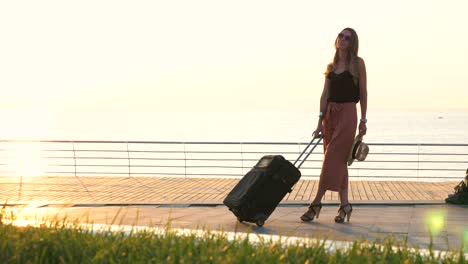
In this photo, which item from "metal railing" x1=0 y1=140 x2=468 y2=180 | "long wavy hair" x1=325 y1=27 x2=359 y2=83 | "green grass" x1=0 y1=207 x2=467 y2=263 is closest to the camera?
"green grass" x1=0 y1=207 x2=467 y2=263

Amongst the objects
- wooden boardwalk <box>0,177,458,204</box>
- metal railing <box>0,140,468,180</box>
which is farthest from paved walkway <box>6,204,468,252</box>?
metal railing <box>0,140,468,180</box>

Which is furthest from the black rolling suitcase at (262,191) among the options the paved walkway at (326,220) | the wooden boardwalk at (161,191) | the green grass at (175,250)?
the green grass at (175,250)

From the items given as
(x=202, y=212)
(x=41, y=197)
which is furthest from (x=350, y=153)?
(x=41, y=197)

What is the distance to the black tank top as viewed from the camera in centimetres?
844

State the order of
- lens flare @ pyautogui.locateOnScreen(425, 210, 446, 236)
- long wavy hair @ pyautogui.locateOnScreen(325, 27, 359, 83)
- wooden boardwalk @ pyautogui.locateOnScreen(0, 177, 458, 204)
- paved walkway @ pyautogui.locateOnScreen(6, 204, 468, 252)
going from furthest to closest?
wooden boardwalk @ pyautogui.locateOnScreen(0, 177, 458, 204) < long wavy hair @ pyautogui.locateOnScreen(325, 27, 359, 83) < lens flare @ pyautogui.locateOnScreen(425, 210, 446, 236) < paved walkway @ pyautogui.locateOnScreen(6, 204, 468, 252)

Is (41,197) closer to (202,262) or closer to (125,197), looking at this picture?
(125,197)

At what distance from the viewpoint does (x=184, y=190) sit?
13.0 metres

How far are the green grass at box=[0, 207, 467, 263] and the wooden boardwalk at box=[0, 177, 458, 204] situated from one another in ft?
17.3

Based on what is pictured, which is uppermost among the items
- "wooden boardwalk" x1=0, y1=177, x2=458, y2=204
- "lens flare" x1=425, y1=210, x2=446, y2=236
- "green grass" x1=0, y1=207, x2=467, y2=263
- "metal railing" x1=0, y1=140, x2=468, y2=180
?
"green grass" x1=0, y1=207, x2=467, y2=263

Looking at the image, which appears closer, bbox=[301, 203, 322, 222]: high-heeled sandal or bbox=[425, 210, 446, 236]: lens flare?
bbox=[425, 210, 446, 236]: lens flare

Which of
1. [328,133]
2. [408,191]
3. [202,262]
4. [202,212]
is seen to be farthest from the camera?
[408,191]

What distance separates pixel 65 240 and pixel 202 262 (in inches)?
40.1

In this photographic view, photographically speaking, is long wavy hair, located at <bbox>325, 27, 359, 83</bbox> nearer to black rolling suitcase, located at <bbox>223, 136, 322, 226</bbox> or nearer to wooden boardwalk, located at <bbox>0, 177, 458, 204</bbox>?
black rolling suitcase, located at <bbox>223, 136, 322, 226</bbox>

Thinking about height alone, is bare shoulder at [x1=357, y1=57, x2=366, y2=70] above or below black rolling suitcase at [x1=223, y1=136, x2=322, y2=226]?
above
